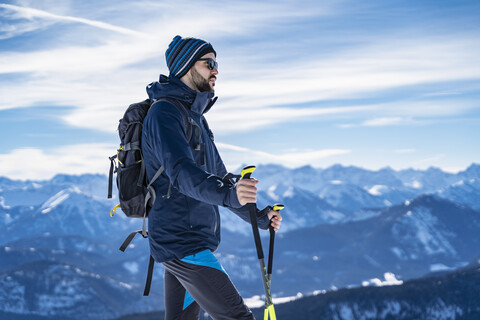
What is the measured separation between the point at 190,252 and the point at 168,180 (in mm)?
721

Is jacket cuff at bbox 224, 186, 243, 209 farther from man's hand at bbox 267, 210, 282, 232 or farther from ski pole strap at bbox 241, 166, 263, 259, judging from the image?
man's hand at bbox 267, 210, 282, 232

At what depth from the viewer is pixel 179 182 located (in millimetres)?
4609

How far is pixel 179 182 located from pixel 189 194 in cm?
14

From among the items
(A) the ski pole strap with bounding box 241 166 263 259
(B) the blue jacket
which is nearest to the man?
(B) the blue jacket

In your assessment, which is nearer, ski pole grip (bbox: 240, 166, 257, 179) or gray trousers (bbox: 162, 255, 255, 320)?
ski pole grip (bbox: 240, 166, 257, 179)

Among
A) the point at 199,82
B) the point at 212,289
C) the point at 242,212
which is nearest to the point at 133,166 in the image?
the point at 199,82

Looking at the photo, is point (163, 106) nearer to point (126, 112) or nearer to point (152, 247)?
point (126, 112)

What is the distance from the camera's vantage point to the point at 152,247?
5254mm

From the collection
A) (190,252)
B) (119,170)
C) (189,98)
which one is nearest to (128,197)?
(119,170)

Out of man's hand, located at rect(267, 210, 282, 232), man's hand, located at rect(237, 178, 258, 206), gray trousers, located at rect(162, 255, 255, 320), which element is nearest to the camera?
man's hand, located at rect(237, 178, 258, 206)

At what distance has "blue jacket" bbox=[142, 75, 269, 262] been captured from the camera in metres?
4.50

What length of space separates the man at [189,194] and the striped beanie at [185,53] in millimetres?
11

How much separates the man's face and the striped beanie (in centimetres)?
5

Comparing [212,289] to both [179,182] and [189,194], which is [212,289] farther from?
[179,182]
